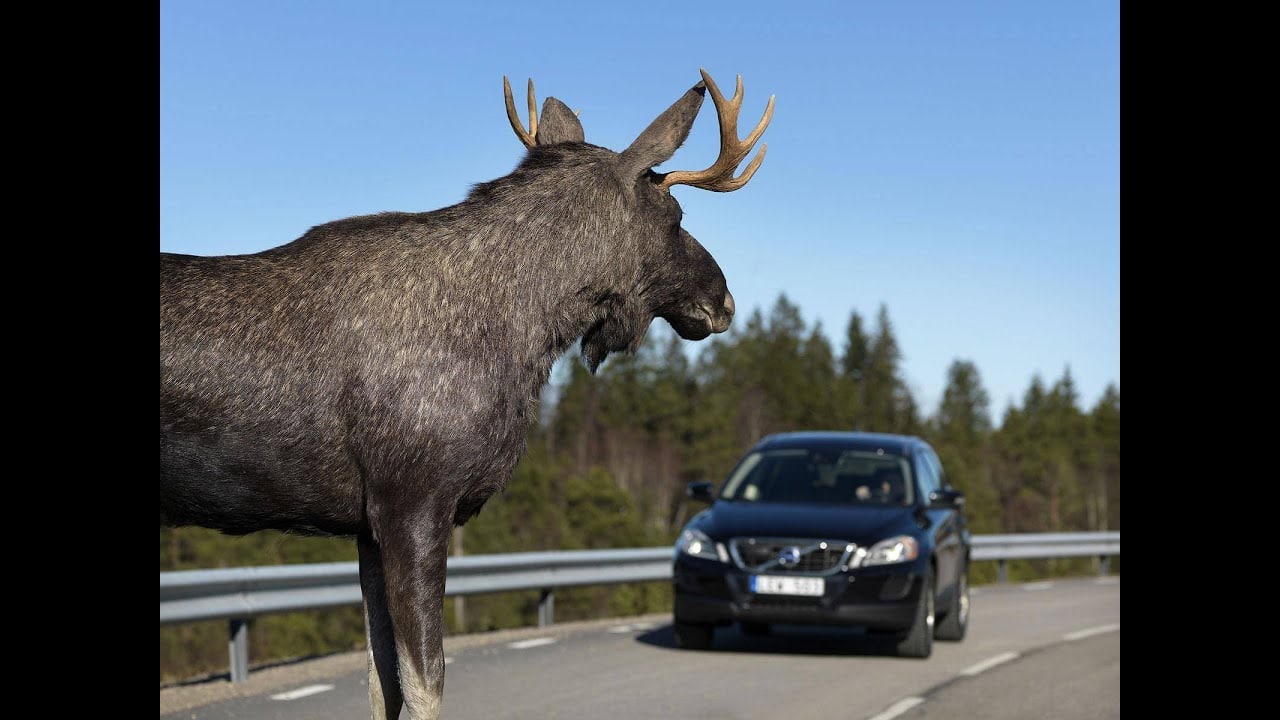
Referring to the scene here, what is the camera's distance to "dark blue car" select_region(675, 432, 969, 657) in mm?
11742

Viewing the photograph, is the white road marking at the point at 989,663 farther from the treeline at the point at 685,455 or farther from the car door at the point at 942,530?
the treeline at the point at 685,455

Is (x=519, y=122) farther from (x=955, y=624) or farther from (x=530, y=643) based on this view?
(x=955, y=624)

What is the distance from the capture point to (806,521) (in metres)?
12.2

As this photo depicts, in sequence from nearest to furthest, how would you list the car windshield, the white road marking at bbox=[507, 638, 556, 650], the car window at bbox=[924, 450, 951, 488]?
the white road marking at bbox=[507, 638, 556, 650]
the car windshield
the car window at bbox=[924, 450, 951, 488]

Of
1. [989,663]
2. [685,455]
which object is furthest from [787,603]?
[685,455]

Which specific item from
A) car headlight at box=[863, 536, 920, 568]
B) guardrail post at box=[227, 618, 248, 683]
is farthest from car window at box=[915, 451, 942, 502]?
guardrail post at box=[227, 618, 248, 683]

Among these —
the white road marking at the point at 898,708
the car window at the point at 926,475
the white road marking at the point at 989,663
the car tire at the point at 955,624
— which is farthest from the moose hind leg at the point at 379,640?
the car tire at the point at 955,624

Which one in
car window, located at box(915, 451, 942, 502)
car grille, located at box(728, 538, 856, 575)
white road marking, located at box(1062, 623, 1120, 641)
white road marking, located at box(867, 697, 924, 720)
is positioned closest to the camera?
white road marking, located at box(867, 697, 924, 720)

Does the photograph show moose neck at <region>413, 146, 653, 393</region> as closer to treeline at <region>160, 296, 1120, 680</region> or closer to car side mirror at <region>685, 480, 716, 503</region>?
car side mirror at <region>685, 480, 716, 503</region>

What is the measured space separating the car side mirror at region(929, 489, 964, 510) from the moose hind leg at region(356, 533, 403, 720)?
8.20 meters

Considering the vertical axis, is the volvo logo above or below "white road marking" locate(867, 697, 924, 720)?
above

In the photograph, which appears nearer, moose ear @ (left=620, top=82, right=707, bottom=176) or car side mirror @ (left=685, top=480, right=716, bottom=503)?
moose ear @ (left=620, top=82, right=707, bottom=176)
